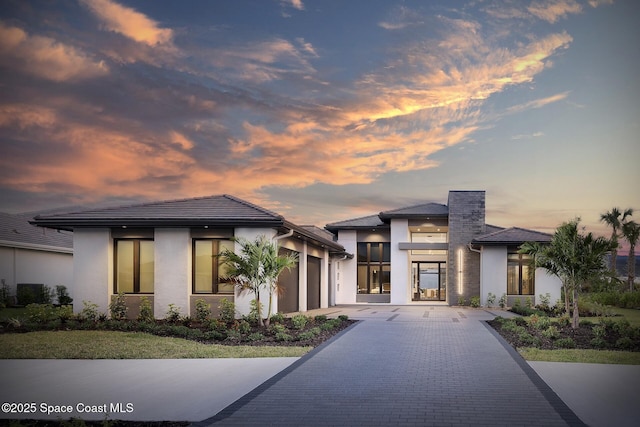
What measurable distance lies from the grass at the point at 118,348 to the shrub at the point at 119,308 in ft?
13.8

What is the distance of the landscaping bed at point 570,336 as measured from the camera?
47.7 ft

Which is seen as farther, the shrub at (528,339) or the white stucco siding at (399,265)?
the white stucco siding at (399,265)

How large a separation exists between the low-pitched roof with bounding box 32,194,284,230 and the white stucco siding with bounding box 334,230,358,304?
17910 mm

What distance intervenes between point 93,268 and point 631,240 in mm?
41464

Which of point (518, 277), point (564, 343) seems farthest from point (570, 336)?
point (518, 277)

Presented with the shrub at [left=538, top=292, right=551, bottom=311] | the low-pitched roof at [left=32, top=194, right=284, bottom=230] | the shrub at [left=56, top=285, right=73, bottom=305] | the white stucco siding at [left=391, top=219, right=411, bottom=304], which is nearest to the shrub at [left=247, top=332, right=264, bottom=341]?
the low-pitched roof at [left=32, top=194, right=284, bottom=230]

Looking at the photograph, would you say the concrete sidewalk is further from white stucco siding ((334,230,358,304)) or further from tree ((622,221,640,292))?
A: tree ((622,221,640,292))

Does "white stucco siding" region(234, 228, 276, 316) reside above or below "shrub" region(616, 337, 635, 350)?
above

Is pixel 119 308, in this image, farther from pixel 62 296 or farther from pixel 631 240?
pixel 631 240

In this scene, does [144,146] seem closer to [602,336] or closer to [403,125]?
[403,125]

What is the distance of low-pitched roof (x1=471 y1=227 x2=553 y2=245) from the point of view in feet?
101

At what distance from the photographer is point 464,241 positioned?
3400 cm

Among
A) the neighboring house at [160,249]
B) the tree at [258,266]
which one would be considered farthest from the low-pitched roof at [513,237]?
the tree at [258,266]

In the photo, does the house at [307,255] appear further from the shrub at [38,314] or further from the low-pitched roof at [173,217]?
the shrub at [38,314]
